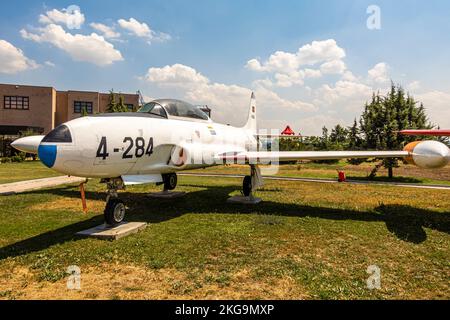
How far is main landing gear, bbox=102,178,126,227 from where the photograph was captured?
823cm

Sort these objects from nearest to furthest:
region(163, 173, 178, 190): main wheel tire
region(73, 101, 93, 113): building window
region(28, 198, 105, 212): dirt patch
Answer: region(28, 198, 105, 212): dirt patch < region(163, 173, 178, 190): main wheel tire < region(73, 101, 93, 113): building window

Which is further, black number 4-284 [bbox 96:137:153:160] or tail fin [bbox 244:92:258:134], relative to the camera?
tail fin [bbox 244:92:258:134]

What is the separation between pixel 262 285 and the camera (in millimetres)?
5180

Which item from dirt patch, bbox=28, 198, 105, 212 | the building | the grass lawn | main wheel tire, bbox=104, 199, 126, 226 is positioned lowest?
the grass lawn

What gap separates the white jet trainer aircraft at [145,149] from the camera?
6.89 m

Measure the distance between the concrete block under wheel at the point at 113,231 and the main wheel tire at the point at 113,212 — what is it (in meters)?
0.14

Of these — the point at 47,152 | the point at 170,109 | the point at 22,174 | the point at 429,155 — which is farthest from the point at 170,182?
the point at 22,174

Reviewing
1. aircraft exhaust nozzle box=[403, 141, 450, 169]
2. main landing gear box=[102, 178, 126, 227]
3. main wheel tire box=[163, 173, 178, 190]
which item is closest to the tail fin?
main wheel tire box=[163, 173, 178, 190]

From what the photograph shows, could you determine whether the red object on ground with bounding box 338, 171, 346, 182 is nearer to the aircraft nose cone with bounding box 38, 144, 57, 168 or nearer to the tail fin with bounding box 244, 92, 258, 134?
the tail fin with bounding box 244, 92, 258, 134

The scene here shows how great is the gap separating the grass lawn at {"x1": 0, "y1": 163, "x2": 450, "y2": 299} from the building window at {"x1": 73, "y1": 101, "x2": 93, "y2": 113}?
2139 inches

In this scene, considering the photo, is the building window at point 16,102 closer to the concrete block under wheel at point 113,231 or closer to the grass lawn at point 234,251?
the grass lawn at point 234,251

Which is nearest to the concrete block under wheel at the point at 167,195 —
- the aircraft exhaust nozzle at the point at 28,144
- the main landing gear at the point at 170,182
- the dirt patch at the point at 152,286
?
the main landing gear at the point at 170,182

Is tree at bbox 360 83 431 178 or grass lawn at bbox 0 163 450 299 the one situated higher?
tree at bbox 360 83 431 178

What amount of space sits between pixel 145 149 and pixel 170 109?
2076mm
